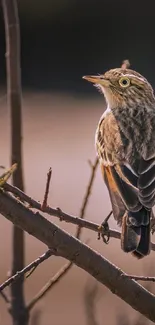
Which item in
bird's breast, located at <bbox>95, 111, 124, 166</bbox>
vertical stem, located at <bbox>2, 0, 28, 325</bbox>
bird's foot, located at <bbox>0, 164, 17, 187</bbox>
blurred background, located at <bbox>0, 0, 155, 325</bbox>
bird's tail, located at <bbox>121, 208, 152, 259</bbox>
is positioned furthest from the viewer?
blurred background, located at <bbox>0, 0, 155, 325</bbox>

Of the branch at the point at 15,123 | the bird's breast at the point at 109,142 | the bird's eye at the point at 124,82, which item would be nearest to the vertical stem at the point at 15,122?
the branch at the point at 15,123

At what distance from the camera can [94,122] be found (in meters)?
15.2

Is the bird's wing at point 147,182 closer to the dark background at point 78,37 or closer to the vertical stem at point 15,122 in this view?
the vertical stem at point 15,122

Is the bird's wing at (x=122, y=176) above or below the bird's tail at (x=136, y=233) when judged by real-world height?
above

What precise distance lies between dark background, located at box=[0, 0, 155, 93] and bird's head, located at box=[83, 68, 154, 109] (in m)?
12.6

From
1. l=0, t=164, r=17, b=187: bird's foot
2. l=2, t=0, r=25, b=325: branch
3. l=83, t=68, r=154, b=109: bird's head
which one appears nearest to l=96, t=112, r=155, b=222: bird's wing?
l=2, t=0, r=25, b=325: branch

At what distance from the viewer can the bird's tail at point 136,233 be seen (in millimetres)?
4031

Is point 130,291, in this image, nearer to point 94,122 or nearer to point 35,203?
point 35,203

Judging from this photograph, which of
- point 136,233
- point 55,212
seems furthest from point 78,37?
point 55,212

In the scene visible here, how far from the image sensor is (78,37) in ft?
65.4

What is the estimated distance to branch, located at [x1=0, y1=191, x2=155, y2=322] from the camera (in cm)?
344

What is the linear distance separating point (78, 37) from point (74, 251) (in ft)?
54.5

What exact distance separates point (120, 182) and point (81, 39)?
1562 cm

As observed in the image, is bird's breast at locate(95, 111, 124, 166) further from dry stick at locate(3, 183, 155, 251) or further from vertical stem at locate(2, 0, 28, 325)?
vertical stem at locate(2, 0, 28, 325)
